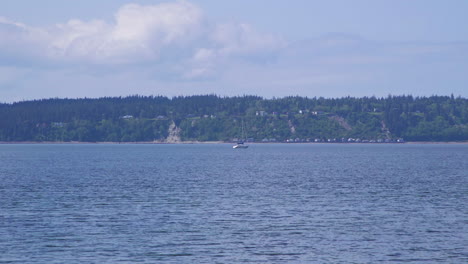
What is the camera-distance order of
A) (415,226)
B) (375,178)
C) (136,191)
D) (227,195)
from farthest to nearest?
(375,178) < (136,191) < (227,195) < (415,226)

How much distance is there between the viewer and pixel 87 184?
318 feet

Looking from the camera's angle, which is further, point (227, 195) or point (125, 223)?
point (227, 195)

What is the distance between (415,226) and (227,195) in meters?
29.9

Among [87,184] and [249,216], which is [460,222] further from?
[87,184]

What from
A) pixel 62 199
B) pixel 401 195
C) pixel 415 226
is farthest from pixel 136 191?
pixel 415 226

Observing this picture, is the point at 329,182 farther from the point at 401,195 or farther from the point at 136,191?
the point at 136,191

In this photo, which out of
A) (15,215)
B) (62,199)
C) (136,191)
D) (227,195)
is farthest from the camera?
(136,191)

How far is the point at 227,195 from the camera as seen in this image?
79938 mm

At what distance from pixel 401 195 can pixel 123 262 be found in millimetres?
47444

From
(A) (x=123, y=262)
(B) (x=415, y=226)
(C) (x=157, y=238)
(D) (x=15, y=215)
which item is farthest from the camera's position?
(D) (x=15, y=215)

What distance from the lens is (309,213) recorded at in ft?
206

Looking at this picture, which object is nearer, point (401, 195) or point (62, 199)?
point (62, 199)

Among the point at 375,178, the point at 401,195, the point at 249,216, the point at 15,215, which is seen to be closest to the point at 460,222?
the point at 249,216

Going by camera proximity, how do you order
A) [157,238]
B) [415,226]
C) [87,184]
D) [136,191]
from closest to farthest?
1. [157,238]
2. [415,226]
3. [136,191]
4. [87,184]
